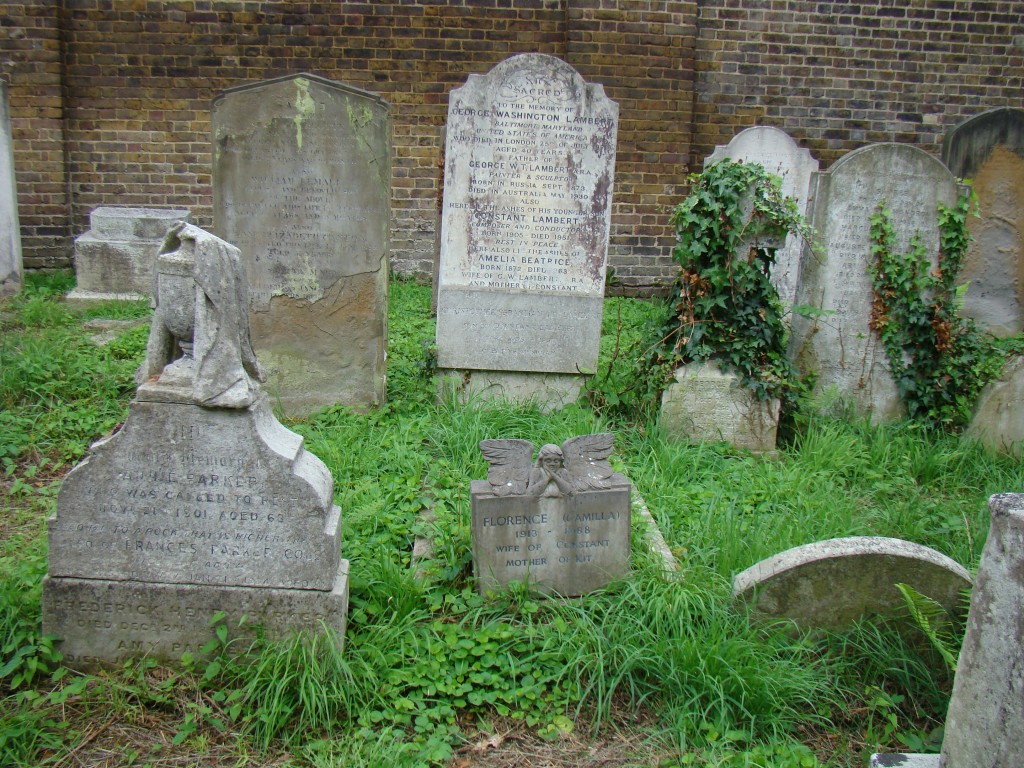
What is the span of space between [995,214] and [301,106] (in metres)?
6.97

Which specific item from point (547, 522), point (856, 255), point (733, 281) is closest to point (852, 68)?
point (856, 255)

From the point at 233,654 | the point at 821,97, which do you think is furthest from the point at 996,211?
the point at 233,654

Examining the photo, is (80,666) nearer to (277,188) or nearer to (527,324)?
(277,188)

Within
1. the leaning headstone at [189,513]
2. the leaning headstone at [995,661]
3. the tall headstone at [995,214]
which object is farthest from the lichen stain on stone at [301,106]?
the tall headstone at [995,214]

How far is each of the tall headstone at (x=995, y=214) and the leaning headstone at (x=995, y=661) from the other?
7.32 m

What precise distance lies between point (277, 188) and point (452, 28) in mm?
5380

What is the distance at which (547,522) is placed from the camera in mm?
3229

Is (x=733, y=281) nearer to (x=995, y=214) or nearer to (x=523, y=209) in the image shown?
(x=523, y=209)

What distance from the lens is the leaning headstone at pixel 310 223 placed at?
4.87 metres

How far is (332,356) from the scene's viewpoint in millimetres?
5219

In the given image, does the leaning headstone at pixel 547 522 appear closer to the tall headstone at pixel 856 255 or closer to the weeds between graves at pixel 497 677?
the weeds between graves at pixel 497 677

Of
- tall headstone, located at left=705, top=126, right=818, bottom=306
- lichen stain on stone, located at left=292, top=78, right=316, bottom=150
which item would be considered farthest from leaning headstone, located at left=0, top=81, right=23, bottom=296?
tall headstone, located at left=705, top=126, right=818, bottom=306

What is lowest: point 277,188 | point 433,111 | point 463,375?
point 463,375

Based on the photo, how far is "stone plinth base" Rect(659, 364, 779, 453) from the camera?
5.00m
